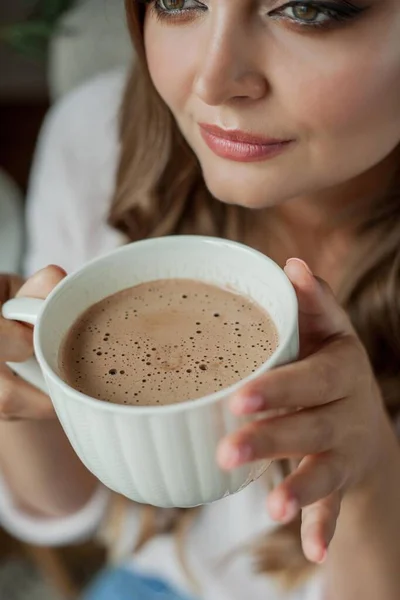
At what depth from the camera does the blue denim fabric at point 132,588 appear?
1.07m

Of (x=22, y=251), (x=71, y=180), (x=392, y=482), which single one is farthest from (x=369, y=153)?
(x=22, y=251)

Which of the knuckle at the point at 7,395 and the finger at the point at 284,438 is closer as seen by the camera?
the finger at the point at 284,438

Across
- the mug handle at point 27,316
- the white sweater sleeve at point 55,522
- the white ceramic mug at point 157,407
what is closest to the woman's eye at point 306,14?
the white ceramic mug at point 157,407

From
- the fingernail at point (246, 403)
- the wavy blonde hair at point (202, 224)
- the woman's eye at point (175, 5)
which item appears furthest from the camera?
the wavy blonde hair at point (202, 224)

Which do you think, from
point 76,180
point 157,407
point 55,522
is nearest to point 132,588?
point 55,522

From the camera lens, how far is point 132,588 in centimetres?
109

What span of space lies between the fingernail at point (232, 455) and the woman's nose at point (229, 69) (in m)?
0.34

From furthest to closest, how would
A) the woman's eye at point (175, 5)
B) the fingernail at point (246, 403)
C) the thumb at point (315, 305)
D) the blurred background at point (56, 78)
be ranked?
1. the blurred background at point (56, 78)
2. the woman's eye at point (175, 5)
3. the thumb at point (315, 305)
4. the fingernail at point (246, 403)

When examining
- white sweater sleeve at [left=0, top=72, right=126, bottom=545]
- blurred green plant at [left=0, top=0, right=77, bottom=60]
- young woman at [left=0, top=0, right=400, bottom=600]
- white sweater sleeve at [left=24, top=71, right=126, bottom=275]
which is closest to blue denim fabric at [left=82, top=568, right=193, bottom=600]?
young woman at [left=0, top=0, right=400, bottom=600]

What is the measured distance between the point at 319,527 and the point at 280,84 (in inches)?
15.0

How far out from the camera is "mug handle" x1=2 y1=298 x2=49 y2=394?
559 mm

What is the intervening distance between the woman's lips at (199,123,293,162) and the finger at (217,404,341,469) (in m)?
0.28

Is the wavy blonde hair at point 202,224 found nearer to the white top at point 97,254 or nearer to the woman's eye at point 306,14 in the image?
the white top at point 97,254

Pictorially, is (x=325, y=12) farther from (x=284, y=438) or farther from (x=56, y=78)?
(x=56, y=78)
